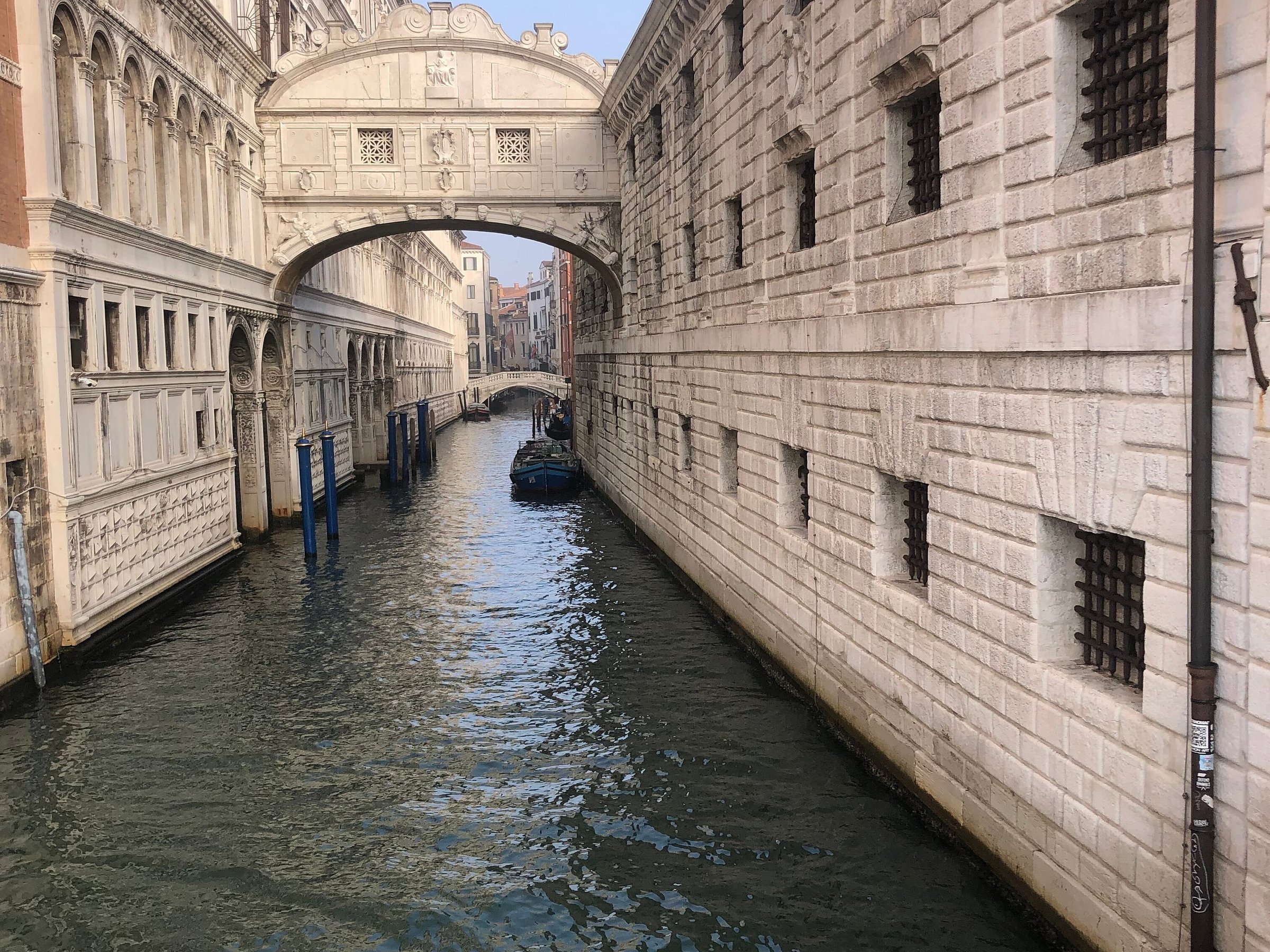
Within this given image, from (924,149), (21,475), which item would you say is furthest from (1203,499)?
A: (21,475)

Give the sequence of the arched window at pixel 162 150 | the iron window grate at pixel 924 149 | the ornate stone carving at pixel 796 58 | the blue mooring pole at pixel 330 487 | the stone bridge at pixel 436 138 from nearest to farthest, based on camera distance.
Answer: the iron window grate at pixel 924 149, the ornate stone carving at pixel 796 58, the arched window at pixel 162 150, the blue mooring pole at pixel 330 487, the stone bridge at pixel 436 138

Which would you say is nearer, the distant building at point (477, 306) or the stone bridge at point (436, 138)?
the stone bridge at point (436, 138)

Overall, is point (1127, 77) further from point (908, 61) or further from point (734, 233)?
point (734, 233)

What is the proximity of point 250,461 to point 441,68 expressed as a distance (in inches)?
342

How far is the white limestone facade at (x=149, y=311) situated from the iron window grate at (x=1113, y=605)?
990 cm

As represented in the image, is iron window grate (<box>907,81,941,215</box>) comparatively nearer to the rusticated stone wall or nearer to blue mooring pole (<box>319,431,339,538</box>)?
the rusticated stone wall

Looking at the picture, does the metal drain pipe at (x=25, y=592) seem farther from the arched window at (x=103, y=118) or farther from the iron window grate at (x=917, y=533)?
the iron window grate at (x=917, y=533)

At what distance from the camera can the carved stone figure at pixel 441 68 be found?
76.2 ft

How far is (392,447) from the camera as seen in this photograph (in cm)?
3281

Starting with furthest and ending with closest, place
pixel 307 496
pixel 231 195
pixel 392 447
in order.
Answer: pixel 392 447 → pixel 231 195 → pixel 307 496

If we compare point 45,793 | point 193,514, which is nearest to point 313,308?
point 193,514

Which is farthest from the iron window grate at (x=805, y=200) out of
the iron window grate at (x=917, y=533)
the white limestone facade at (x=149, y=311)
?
the white limestone facade at (x=149, y=311)

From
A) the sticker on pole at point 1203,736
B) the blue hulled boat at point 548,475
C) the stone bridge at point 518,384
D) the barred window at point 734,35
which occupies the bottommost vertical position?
the blue hulled boat at point 548,475

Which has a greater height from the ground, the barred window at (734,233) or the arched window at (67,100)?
the arched window at (67,100)
